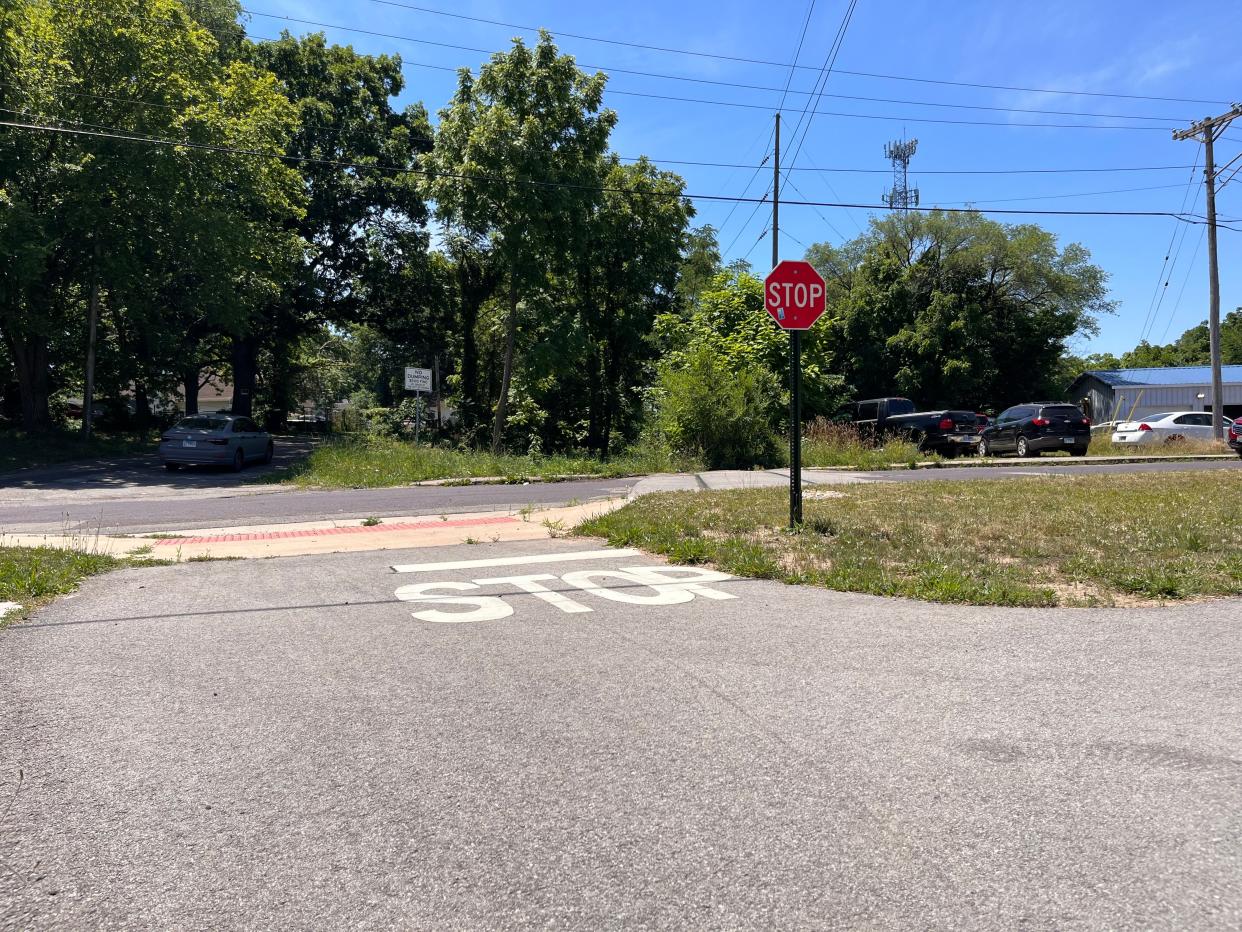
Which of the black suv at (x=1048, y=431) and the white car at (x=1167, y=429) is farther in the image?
the white car at (x=1167, y=429)

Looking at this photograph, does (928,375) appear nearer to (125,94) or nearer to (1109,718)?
(125,94)

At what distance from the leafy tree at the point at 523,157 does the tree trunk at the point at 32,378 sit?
15158mm

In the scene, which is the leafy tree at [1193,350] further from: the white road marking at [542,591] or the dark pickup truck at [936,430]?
the white road marking at [542,591]

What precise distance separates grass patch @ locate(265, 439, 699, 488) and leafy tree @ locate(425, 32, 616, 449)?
6660mm

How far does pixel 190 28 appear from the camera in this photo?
2609 cm

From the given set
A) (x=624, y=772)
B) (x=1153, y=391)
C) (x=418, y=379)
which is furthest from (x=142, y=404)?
(x=1153, y=391)

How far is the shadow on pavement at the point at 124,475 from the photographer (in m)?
18.7

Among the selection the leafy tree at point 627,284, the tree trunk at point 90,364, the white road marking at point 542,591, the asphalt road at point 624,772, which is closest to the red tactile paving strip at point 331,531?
the white road marking at point 542,591

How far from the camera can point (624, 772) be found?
11.5ft

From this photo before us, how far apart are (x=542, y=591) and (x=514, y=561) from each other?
1.70 meters

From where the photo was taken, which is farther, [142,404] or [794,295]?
[142,404]

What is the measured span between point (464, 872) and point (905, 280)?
45043 millimetres

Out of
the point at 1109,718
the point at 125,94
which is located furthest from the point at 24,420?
the point at 1109,718

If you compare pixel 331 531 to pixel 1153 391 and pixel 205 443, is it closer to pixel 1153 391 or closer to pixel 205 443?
pixel 205 443
